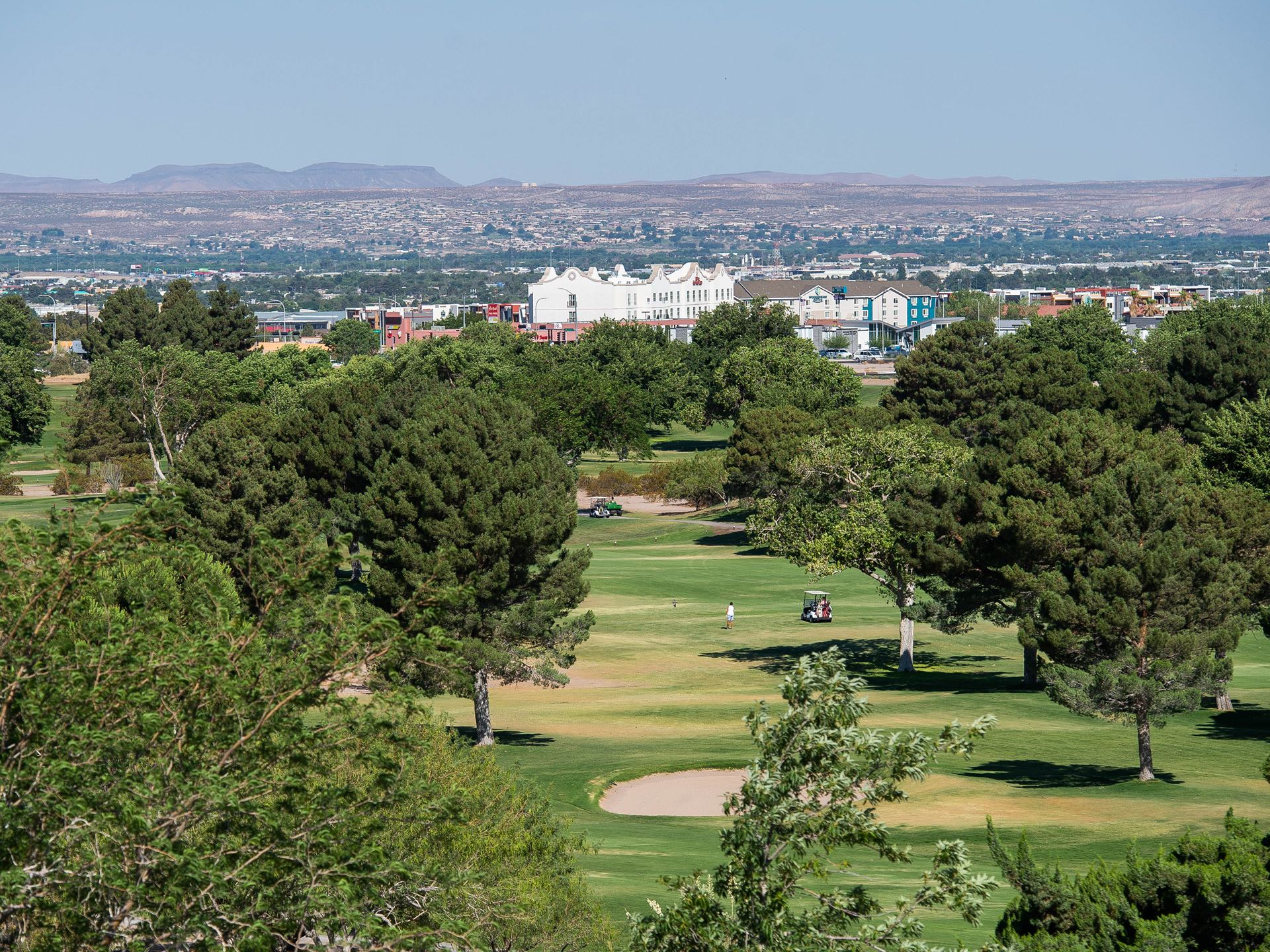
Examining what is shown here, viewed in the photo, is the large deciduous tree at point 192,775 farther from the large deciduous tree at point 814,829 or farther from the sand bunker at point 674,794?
the sand bunker at point 674,794

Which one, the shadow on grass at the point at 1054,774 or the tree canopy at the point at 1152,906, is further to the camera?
the shadow on grass at the point at 1054,774

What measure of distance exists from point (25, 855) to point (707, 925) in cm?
649

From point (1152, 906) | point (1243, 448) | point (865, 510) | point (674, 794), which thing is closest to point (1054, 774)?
point (674, 794)

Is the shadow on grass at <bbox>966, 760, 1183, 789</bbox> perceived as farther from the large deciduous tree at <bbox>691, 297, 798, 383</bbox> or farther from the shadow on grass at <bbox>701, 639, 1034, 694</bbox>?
the large deciduous tree at <bbox>691, 297, 798, 383</bbox>

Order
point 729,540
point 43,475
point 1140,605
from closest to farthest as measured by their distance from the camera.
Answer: point 1140,605, point 729,540, point 43,475

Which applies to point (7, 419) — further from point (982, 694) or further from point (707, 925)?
point (707, 925)

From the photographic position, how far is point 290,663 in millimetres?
16797

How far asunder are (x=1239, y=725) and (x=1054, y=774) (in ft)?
31.6

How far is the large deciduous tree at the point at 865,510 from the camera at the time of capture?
58.4 m

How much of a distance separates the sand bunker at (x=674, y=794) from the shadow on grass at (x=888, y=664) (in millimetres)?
12864

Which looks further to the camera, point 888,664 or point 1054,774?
point 888,664

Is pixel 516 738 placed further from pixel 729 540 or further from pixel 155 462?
pixel 729 540

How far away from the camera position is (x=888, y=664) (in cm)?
6456

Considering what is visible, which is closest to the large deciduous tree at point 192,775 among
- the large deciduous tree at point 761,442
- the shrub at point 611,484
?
the large deciduous tree at point 761,442
